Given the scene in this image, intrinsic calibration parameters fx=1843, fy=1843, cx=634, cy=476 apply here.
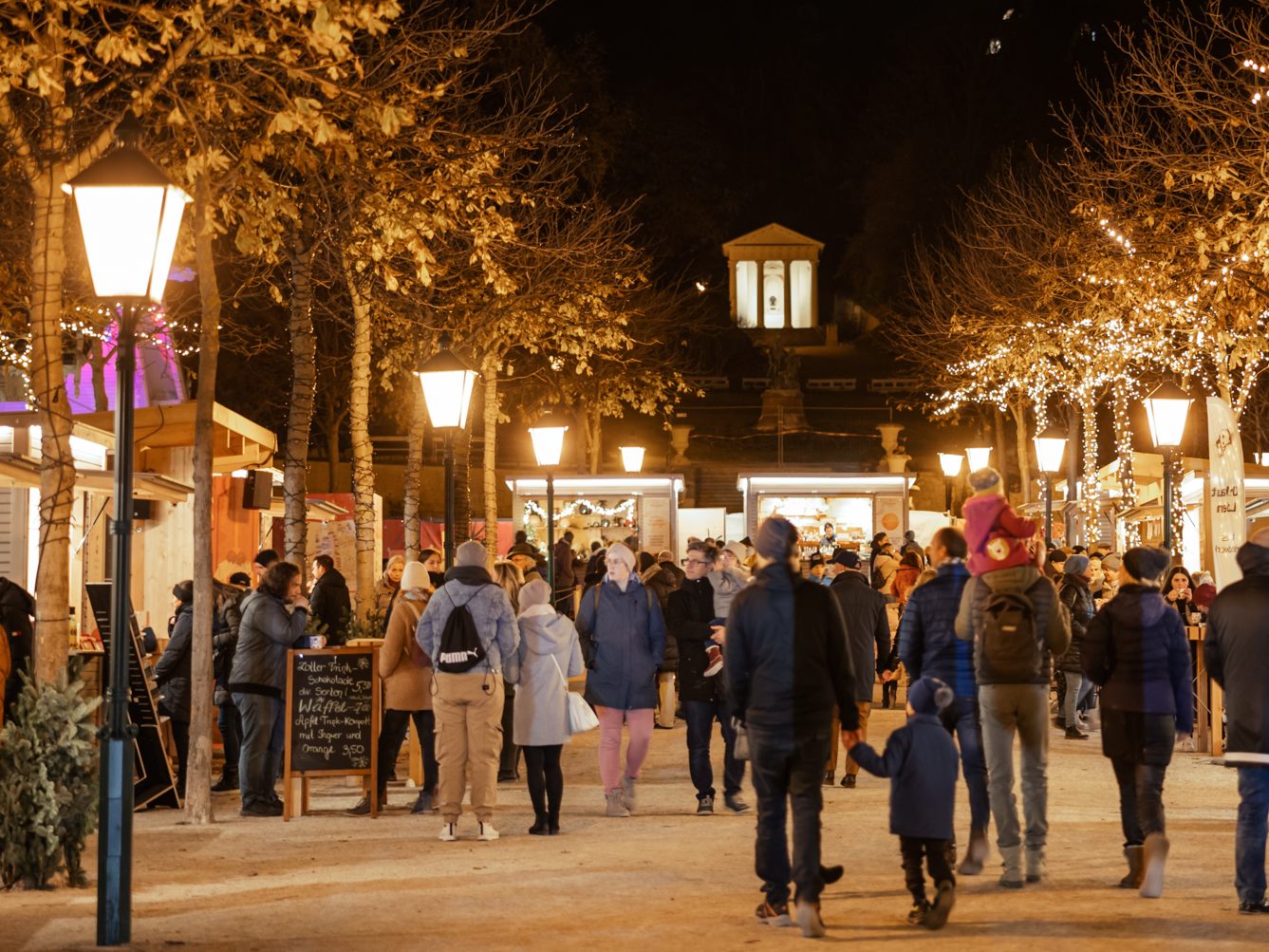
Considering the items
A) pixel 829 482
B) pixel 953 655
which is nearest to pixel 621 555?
pixel 953 655

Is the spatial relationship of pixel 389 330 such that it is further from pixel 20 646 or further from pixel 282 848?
pixel 282 848

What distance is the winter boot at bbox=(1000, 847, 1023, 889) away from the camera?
30.4 feet

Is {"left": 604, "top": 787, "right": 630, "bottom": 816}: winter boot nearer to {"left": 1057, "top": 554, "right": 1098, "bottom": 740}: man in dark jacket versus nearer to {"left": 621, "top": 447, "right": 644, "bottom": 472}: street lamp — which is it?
{"left": 1057, "top": 554, "right": 1098, "bottom": 740}: man in dark jacket

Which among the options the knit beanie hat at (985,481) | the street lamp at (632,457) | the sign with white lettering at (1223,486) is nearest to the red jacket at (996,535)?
the knit beanie hat at (985,481)

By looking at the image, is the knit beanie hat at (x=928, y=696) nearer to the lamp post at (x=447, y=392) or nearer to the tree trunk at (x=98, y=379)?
the lamp post at (x=447, y=392)

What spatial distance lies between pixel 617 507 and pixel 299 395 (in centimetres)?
1368

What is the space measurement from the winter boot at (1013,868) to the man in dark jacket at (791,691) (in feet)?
4.98

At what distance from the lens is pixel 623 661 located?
12.7 metres

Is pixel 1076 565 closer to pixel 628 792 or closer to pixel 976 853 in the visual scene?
pixel 628 792

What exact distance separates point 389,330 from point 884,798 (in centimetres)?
1574

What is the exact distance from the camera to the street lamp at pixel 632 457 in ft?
114

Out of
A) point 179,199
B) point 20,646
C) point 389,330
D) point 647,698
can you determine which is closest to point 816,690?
point 179,199

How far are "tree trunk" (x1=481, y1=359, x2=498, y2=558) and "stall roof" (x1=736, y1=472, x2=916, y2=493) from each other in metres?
4.19

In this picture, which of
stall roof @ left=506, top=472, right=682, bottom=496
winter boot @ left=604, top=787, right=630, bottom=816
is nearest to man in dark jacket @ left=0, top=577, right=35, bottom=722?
winter boot @ left=604, top=787, right=630, bottom=816
